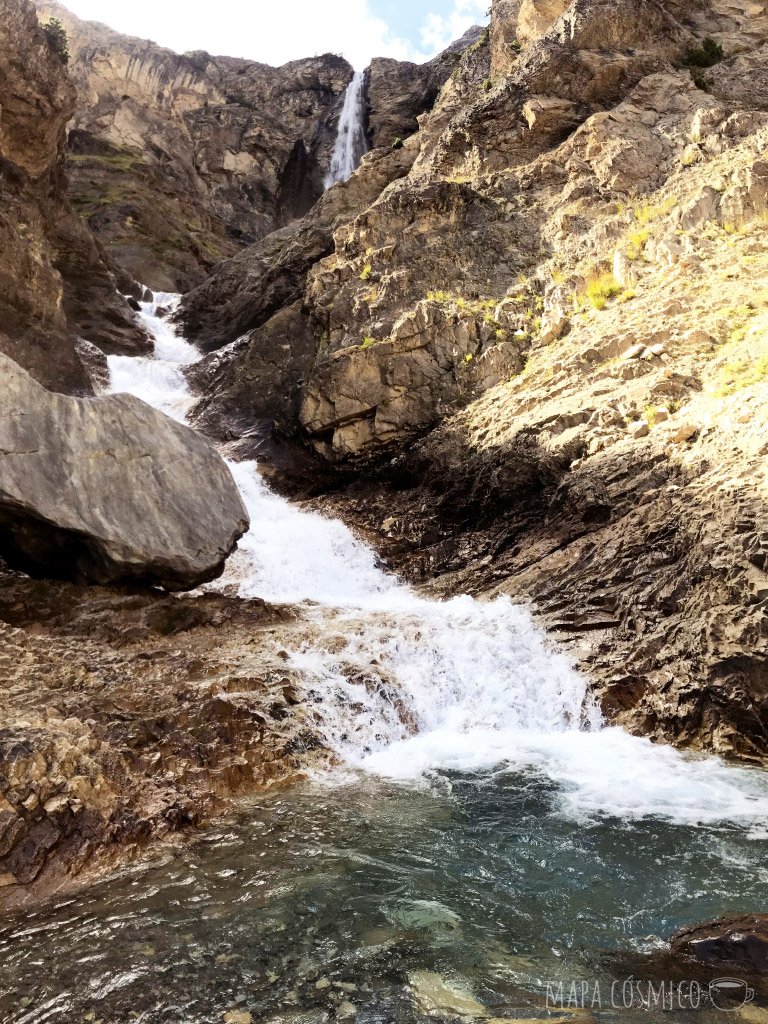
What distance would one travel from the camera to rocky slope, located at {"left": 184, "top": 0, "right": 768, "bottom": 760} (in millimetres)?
10281

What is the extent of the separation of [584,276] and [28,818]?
18.6 metres

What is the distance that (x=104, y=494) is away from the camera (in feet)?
37.2

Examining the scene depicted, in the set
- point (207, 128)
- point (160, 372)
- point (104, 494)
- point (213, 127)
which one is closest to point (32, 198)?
point (160, 372)

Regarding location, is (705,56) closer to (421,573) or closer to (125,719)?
(421,573)

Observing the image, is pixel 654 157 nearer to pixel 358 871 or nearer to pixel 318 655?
pixel 318 655

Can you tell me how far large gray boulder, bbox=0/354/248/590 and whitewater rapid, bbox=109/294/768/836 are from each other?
2.57 metres

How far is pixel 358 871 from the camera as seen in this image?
18.6ft

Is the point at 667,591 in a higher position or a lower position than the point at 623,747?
higher

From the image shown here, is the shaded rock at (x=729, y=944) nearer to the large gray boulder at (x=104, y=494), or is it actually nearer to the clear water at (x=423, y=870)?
the clear water at (x=423, y=870)

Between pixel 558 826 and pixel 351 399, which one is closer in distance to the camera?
pixel 558 826

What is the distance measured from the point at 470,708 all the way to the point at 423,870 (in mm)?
4664

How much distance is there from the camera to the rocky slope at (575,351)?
10281 millimetres

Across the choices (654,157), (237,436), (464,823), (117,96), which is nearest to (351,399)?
(237,436)

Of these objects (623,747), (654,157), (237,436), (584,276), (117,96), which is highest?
(117,96)
